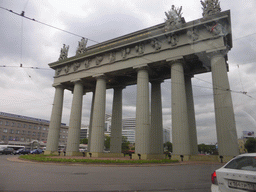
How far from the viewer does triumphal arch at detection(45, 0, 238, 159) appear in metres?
20.2

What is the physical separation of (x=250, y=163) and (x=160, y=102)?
966 inches

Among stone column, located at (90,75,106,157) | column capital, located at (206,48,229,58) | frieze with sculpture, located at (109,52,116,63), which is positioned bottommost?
stone column, located at (90,75,106,157)

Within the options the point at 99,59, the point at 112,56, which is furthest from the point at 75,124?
the point at 112,56

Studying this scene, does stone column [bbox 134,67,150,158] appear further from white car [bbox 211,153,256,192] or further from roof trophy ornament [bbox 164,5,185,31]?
white car [bbox 211,153,256,192]

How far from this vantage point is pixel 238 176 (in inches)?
153

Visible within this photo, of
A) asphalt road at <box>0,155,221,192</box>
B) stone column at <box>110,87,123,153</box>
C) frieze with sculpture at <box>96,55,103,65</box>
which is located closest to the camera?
asphalt road at <box>0,155,221,192</box>

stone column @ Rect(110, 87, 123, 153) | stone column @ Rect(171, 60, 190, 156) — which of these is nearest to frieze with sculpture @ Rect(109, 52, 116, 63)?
stone column @ Rect(110, 87, 123, 153)

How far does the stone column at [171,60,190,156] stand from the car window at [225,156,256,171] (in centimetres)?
1629

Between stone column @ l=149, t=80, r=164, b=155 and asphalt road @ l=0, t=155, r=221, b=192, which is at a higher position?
stone column @ l=149, t=80, r=164, b=155

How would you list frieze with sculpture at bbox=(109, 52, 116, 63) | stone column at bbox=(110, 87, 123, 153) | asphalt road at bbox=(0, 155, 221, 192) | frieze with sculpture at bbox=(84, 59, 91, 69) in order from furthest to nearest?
stone column at bbox=(110, 87, 123, 153) → frieze with sculpture at bbox=(84, 59, 91, 69) → frieze with sculpture at bbox=(109, 52, 116, 63) → asphalt road at bbox=(0, 155, 221, 192)

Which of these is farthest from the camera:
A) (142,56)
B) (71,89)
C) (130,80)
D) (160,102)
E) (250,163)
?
(71,89)

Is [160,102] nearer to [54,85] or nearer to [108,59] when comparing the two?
[108,59]

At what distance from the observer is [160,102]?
2866cm

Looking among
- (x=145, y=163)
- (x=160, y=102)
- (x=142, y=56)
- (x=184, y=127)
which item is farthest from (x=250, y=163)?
(x=160, y=102)
